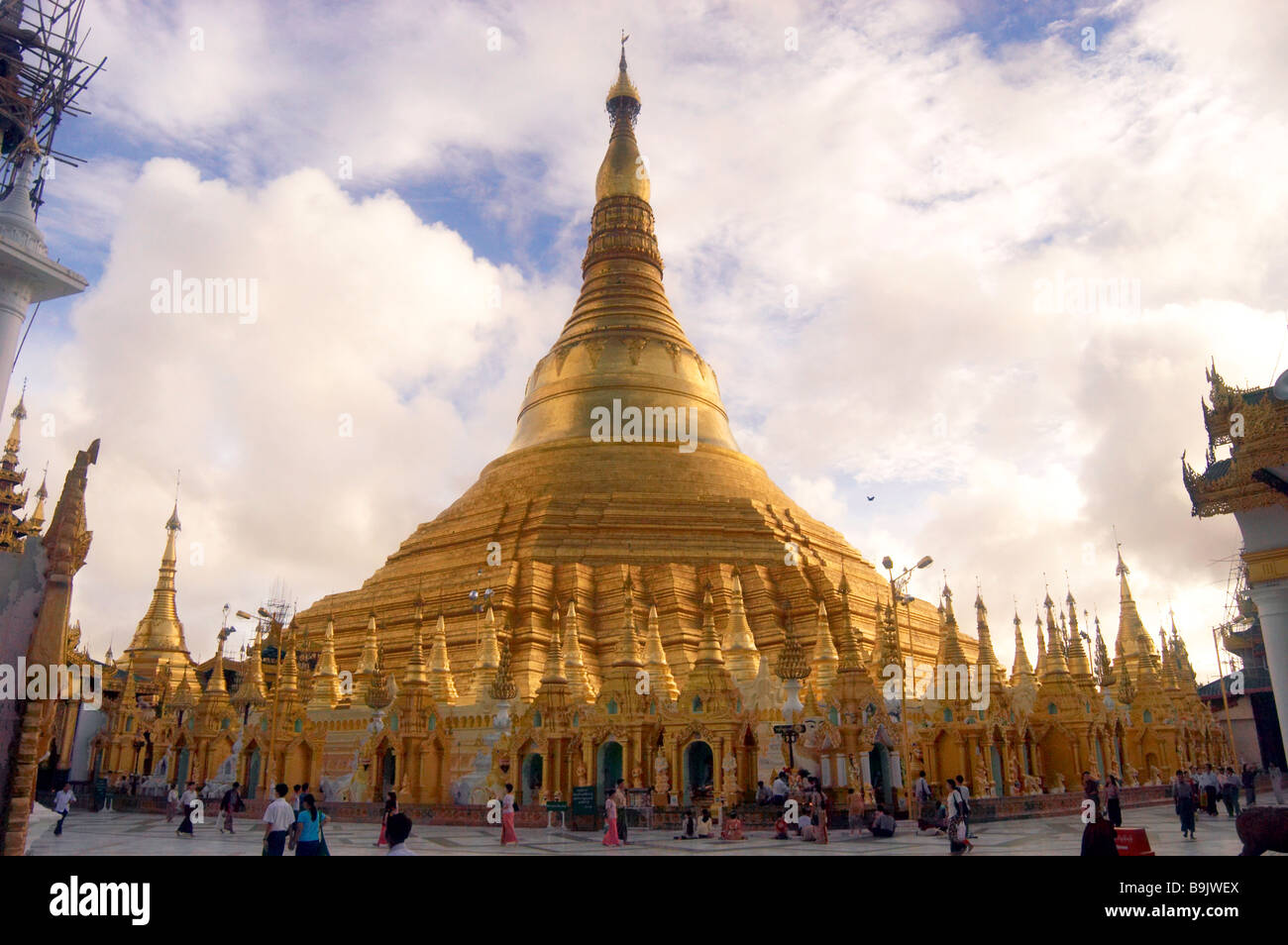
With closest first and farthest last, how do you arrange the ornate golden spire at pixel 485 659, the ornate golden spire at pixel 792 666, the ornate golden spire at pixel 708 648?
the ornate golden spire at pixel 792 666 < the ornate golden spire at pixel 708 648 < the ornate golden spire at pixel 485 659

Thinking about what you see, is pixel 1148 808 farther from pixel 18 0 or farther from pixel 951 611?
pixel 18 0

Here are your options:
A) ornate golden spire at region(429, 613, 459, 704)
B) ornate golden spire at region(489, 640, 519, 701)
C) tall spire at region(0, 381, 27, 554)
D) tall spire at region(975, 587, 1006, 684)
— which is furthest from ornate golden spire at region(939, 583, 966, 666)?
tall spire at region(0, 381, 27, 554)

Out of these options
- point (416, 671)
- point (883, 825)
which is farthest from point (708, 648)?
point (883, 825)

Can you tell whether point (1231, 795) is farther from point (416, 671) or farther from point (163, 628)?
point (163, 628)

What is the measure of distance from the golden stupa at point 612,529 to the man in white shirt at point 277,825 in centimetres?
1729

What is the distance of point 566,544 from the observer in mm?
35719

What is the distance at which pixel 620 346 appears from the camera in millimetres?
46000

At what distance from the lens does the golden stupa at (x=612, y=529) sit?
109 ft

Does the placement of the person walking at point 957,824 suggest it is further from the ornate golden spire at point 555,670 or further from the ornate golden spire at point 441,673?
the ornate golden spire at point 441,673

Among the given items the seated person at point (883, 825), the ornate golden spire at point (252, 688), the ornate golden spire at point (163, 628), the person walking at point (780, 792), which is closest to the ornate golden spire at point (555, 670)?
the person walking at point (780, 792)

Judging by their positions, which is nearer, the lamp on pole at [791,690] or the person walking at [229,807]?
the person walking at [229,807]

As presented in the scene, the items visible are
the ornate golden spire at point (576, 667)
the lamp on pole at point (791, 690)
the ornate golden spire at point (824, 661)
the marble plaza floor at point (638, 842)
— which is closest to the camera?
the marble plaza floor at point (638, 842)

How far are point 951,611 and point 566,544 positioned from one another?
14.6 m

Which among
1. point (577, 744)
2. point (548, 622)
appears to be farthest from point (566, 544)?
point (577, 744)
